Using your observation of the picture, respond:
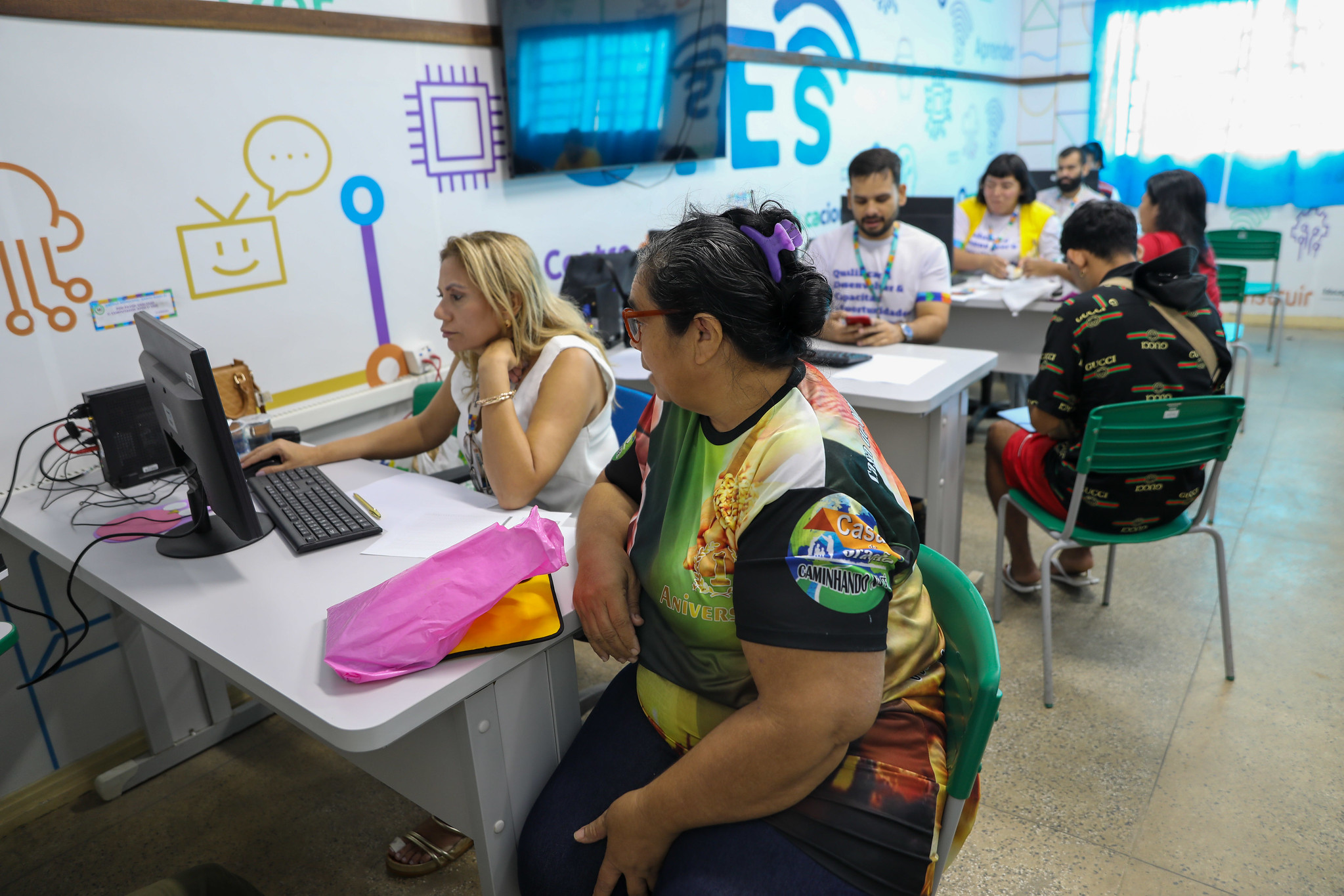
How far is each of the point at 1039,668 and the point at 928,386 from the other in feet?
2.77

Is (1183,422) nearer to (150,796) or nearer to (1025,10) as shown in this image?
(150,796)

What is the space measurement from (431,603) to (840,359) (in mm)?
1810

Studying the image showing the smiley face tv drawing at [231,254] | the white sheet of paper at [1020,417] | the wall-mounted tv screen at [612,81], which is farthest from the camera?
the wall-mounted tv screen at [612,81]

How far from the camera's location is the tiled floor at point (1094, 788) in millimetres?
1721

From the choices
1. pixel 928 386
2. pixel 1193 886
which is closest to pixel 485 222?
pixel 928 386

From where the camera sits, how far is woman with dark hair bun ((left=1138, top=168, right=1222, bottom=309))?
3.50m

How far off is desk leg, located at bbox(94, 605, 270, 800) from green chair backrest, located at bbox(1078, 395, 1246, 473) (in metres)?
2.23

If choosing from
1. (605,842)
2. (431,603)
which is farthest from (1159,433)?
(431,603)

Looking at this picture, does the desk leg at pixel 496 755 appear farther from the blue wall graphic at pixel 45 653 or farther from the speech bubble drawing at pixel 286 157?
the speech bubble drawing at pixel 286 157

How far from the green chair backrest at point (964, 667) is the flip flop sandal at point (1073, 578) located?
5.81 feet

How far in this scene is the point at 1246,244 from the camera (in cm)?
519

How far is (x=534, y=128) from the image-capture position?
2.99 meters

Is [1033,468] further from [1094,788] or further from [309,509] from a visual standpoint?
[309,509]

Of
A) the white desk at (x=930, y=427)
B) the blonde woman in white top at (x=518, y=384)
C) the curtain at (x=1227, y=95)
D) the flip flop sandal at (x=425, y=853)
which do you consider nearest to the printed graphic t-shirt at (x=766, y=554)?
the blonde woman in white top at (x=518, y=384)
